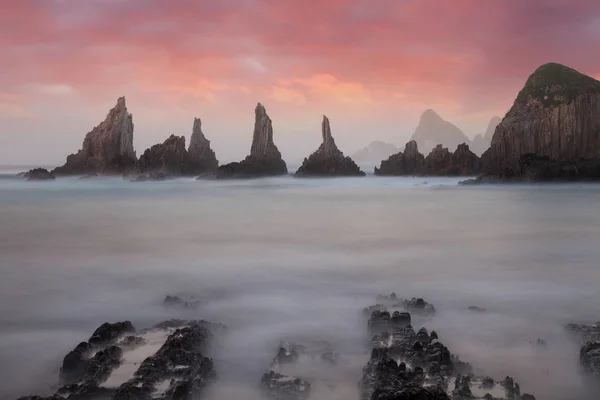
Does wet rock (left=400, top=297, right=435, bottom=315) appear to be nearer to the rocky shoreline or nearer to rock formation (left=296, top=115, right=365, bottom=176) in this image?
the rocky shoreline

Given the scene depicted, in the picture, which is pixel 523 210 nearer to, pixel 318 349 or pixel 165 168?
pixel 318 349

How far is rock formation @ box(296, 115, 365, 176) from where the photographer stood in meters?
96.0

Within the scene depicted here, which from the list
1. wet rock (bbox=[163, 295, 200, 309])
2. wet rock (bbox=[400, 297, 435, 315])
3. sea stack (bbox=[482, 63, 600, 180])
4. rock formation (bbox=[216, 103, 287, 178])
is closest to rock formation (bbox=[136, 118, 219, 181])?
rock formation (bbox=[216, 103, 287, 178])

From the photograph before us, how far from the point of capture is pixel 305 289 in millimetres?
9539

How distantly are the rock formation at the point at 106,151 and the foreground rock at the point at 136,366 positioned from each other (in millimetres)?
93798

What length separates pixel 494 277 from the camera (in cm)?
1060

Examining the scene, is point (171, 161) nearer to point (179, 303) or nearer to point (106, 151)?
point (106, 151)

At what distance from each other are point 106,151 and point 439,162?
63.5 m

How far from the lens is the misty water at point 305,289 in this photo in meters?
5.71

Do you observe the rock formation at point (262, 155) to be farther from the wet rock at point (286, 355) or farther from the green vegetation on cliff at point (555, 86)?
the wet rock at point (286, 355)

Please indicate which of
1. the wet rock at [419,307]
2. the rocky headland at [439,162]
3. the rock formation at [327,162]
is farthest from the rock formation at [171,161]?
the wet rock at [419,307]

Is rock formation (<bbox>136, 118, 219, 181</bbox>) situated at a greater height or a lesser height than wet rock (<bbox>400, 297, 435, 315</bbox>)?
greater

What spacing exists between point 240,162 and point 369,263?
83.0m

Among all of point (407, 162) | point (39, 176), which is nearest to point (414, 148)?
point (407, 162)
